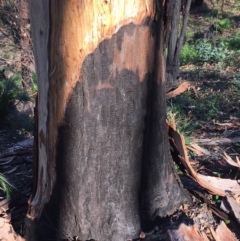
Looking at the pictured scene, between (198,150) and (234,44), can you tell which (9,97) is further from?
(234,44)

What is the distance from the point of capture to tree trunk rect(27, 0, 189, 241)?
2861 millimetres

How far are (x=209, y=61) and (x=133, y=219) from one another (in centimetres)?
1000

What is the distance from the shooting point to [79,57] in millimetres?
2887

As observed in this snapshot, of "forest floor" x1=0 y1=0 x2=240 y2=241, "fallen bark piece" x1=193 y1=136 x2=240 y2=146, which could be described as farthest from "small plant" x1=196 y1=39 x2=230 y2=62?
"fallen bark piece" x1=193 y1=136 x2=240 y2=146

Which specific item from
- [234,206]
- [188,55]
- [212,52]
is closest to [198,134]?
[234,206]

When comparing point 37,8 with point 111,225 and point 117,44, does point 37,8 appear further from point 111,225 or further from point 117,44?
point 111,225

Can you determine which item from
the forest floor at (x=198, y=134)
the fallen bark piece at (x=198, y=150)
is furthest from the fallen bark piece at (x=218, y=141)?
the fallen bark piece at (x=198, y=150)

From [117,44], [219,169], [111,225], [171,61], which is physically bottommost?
[171,61]

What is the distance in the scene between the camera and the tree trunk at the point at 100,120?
2.86m

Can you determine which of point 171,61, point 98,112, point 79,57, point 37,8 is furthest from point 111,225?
point 171,61

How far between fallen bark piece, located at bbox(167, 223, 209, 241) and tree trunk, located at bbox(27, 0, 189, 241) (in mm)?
218

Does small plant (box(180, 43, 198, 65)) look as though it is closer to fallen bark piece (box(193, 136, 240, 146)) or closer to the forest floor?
the forest floor

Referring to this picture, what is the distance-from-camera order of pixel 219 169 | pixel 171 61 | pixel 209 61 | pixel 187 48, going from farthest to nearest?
pixel 187 48
pixel 209 61
pixel 171 61
pixel 219 169

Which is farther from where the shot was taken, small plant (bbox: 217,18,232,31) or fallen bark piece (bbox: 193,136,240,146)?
small plant (bbox: 217,18,232,31)
